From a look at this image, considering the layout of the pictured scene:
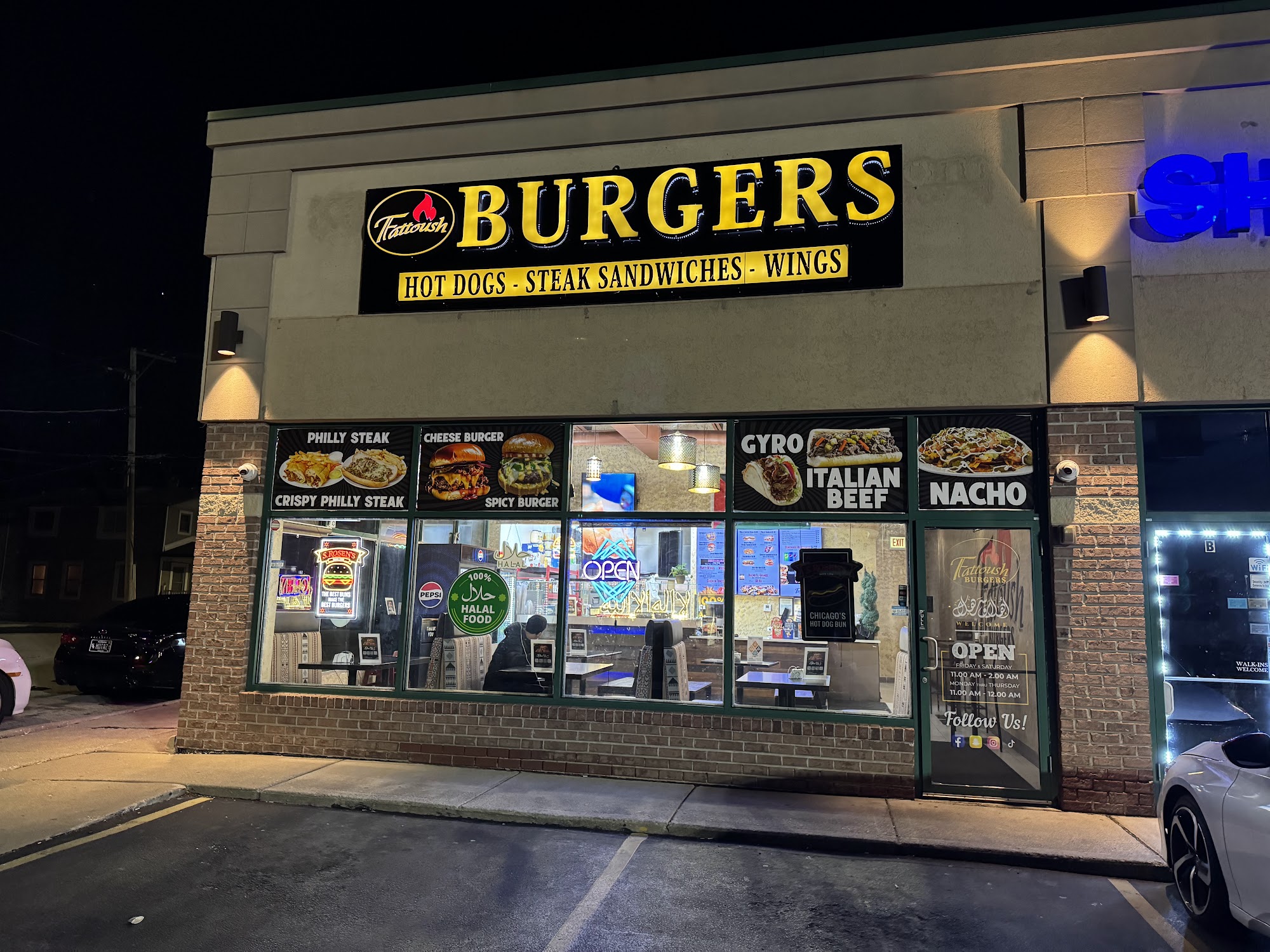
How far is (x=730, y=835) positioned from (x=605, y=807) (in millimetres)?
1147

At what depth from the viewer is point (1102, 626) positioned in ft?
24.7

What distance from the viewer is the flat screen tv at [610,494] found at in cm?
880

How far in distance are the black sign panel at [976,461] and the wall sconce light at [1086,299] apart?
3.21 feet

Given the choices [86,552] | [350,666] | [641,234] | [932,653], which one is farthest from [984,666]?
[86,552]

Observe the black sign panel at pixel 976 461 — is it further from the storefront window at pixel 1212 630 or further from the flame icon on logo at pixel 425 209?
the flame icon on logo at pixel 425 209

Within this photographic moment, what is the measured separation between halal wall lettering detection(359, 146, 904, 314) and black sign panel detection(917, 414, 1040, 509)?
1548 mm

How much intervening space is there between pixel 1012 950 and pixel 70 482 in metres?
54.3

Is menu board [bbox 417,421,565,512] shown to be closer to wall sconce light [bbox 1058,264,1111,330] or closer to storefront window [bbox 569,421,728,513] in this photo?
storefront window [bbox 569,421,728,513]

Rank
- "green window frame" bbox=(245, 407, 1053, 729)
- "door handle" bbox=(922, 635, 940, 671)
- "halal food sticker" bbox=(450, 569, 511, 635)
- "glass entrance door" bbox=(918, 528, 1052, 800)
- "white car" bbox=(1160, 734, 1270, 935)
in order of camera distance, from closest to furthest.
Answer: "white car" bbox=(1160, 734, 1270, 935)
"glass entrance door" bbox=(918, 528, 1052, 800)
"door handle" bbox=(922, 635, 940, 671)
"green window frame" bbox=(245, 407, 1053, 729)
"halal food sticker" bbox=(450, 569, 511, 635)

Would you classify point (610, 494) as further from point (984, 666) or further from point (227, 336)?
point (227, 336)

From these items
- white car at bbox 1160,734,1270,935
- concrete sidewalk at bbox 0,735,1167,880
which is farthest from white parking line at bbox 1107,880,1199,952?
concrete sidewalk at bbox 0,735,1167,880

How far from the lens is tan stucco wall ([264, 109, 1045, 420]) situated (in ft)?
26.5

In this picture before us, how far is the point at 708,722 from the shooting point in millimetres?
8180

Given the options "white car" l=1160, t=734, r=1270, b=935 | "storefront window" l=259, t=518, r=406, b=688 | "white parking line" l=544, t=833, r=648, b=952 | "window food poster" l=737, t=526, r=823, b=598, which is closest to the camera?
"white car" l=1160, t=734, r=1270, b=935
